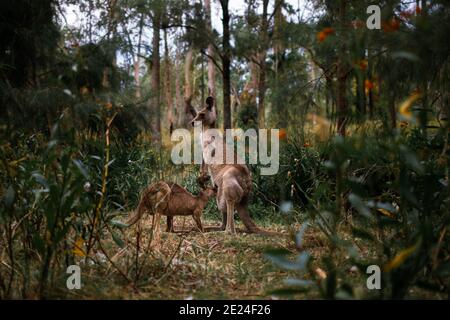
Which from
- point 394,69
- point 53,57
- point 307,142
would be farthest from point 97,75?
point 394,69

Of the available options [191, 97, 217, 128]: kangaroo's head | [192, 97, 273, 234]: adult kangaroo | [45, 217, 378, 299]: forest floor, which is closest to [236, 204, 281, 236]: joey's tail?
[192, 97, 273, 234]: adult kangaroo

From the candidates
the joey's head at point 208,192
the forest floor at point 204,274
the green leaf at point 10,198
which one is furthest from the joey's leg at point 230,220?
the green leaf at point 10,198

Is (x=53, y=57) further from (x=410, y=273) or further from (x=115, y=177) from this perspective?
(x=410, y=273)

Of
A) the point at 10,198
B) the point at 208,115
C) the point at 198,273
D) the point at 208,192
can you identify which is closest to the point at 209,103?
the point at 208,115

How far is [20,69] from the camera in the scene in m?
8.44

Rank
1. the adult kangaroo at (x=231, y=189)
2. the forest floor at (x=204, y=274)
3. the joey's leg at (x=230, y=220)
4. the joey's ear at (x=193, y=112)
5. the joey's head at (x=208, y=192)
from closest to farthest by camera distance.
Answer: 1. the forest floor at (x=204, y=274)
2. the joey's leg at (x=230, y=220)
3. the adult kangaroo at (x=231, y=189)
4. the joey's head at (x=208, y=192)
5. the joey's ear at (x=193, y=112)

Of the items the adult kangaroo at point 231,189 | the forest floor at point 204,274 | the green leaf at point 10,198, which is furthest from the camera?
the adult kangaroo at point 231,189

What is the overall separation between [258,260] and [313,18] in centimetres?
738

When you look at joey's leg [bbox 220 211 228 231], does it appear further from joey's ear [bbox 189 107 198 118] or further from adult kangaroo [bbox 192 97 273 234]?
joey's ear [bbox 189 107 198 118]

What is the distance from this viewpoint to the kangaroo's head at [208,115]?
7.43m

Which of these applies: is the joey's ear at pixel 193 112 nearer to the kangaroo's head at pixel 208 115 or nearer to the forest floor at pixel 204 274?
the kangaroo's head at pixel 208 115

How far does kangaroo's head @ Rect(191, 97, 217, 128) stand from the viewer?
743 centimetres

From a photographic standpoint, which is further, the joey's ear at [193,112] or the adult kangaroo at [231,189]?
the joey's ear at [193,112]

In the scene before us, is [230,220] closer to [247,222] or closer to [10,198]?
[247,222]
